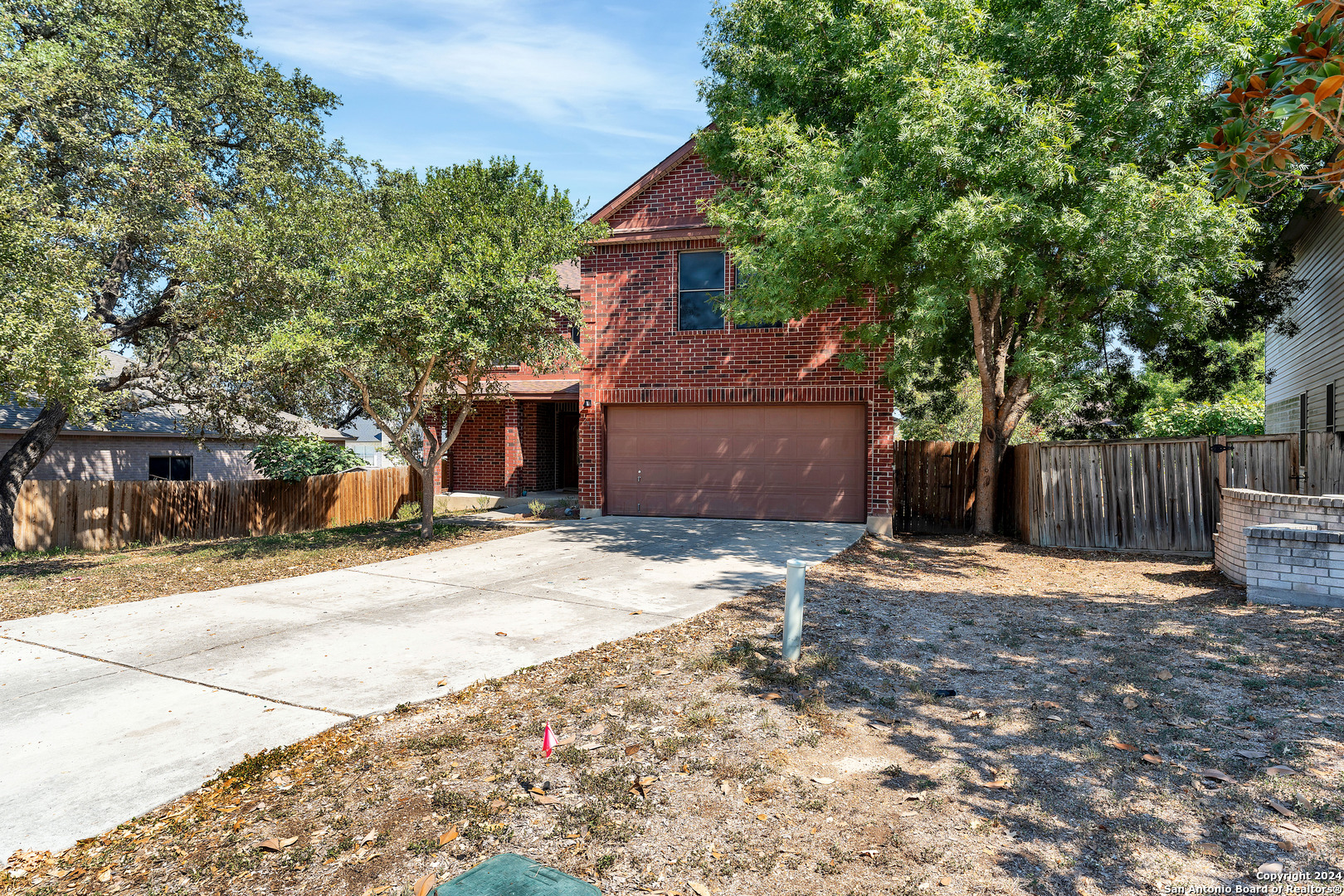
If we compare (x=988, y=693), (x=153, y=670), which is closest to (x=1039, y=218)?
(x=988, y=693)

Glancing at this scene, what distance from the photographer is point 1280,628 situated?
630 cm

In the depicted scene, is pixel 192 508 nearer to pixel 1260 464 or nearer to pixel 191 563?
pixel 191 563

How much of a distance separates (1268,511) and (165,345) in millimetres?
18565

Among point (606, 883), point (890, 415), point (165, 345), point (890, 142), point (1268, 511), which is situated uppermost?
point (890, 142)

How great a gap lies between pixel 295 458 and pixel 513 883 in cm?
1930

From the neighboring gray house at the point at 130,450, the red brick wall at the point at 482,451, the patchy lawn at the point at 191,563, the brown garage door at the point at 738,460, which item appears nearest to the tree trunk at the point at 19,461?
the patchy lawn at the point at 191,563

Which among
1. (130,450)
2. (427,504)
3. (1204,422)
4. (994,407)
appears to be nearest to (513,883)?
(427,504)

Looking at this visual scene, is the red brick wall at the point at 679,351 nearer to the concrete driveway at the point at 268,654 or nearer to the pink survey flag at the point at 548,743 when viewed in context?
the concrete driveway at the point at 268,654

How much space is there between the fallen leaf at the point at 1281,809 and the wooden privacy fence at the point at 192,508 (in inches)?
731

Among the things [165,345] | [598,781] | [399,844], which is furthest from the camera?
[165,345]

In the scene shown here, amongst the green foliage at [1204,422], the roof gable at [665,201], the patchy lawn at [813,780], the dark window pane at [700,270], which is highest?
the roof gable at [665,201]

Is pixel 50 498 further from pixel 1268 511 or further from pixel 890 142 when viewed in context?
pixel 1268 511

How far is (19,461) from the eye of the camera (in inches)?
567

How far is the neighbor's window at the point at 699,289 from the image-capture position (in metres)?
14.9
